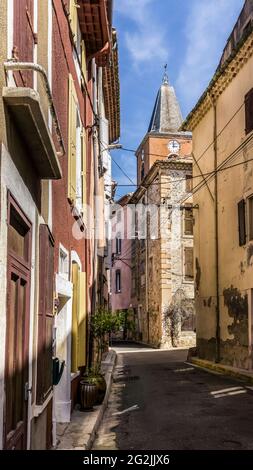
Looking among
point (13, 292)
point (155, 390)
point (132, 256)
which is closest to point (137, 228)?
point (132, 256)

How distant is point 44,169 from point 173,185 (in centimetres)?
3120

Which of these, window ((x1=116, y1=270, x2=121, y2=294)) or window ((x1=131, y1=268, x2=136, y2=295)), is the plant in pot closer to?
window ((x1=131, y1=268, x2=136, y2=295))

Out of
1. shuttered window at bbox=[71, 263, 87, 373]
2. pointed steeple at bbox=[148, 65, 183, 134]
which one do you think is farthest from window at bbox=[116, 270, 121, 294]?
shuttered window at bbox=[71, 263, 87, 373]

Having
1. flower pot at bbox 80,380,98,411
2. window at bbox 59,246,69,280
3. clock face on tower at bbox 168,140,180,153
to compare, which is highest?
clock face on tower at bbox 168,140,180,153

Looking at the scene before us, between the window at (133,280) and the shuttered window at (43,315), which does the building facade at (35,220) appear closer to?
the shuttered window at (43,315)

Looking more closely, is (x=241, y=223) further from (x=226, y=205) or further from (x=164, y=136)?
(x=164, y=136)

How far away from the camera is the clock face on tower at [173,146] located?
1697 inches

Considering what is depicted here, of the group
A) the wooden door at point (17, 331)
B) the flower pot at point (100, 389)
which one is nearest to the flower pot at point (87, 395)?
the flower pot at point (100, 389)

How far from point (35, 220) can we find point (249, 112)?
1282 cm

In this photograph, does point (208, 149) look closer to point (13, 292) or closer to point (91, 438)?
point (91, 438)

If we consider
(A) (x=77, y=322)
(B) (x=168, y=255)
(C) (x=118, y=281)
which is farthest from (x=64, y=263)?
(C) (x=118, y=281)

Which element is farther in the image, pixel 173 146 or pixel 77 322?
pixel 173 146

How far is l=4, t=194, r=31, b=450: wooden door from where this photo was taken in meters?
3.77

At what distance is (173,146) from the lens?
43125 millimetres
